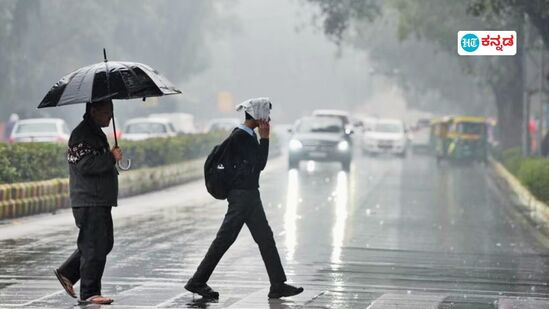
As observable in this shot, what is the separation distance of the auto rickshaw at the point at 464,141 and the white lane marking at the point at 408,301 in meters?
43.3

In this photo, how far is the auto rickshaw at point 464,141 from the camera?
56062mm

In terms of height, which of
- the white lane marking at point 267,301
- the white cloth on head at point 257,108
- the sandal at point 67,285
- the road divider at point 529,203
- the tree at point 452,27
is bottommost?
the road divider at point 529,203

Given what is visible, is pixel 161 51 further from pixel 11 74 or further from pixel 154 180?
pixel 154 180

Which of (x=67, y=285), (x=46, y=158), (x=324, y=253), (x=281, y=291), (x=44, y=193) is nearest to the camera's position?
(x=67, y=285)

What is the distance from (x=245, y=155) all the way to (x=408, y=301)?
1906mm

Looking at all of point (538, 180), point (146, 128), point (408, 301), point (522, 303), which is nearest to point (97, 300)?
point (408, 301)

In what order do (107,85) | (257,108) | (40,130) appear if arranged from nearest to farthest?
1. (107,85)
2. (257,108)
3. (40,130)

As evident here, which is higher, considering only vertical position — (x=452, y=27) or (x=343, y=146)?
(x=452, y=27)

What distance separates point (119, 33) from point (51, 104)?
2453 inches

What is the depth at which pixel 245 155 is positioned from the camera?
12.0 m

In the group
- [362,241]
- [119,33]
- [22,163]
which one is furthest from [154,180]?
[119,33]

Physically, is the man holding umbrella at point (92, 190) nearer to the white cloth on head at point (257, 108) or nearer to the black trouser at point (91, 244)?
the black trouser at point (91, 244)

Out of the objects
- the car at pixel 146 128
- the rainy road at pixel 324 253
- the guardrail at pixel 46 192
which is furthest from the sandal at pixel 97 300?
the car at pixel 146 128

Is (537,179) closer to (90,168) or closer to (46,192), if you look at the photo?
(46,192)
